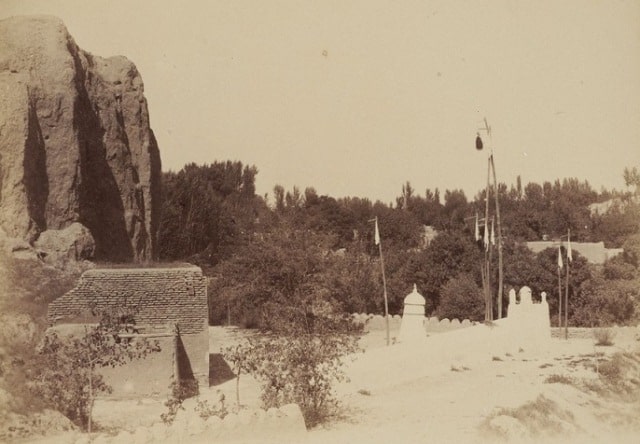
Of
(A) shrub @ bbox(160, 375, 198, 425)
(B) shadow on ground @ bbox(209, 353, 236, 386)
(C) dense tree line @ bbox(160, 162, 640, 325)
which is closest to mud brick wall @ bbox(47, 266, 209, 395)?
(A) shrub @ bbox(160, 375, 198, 425)

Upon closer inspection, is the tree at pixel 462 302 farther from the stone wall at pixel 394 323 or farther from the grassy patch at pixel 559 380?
the grassy patch at pixel 559 380

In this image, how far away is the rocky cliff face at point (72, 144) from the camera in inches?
651

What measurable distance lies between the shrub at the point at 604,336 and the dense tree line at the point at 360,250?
1.55m

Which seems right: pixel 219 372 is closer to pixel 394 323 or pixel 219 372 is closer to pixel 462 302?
pixel 394 323

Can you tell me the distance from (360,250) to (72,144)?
80.1 feet

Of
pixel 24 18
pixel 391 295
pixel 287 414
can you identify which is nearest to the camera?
pixel 287 414

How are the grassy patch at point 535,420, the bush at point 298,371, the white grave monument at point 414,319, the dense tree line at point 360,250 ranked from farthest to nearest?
the dense tree line at point 360,250 → the white grave monument at point 414,319 → the bush at point 298,371 → the grassy patch at point 535,420

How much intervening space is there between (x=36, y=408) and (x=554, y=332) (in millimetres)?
21540

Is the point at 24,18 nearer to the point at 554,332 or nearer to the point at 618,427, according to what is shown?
the point at 618,427

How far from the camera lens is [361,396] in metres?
14.0

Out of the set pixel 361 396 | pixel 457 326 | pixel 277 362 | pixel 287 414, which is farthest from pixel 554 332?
pixel 287 414

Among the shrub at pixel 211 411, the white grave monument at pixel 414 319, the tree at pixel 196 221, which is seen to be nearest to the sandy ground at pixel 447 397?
the shrub at pixel 211 411

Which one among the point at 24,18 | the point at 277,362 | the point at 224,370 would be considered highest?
the point at 24,18

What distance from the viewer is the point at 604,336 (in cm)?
2380
